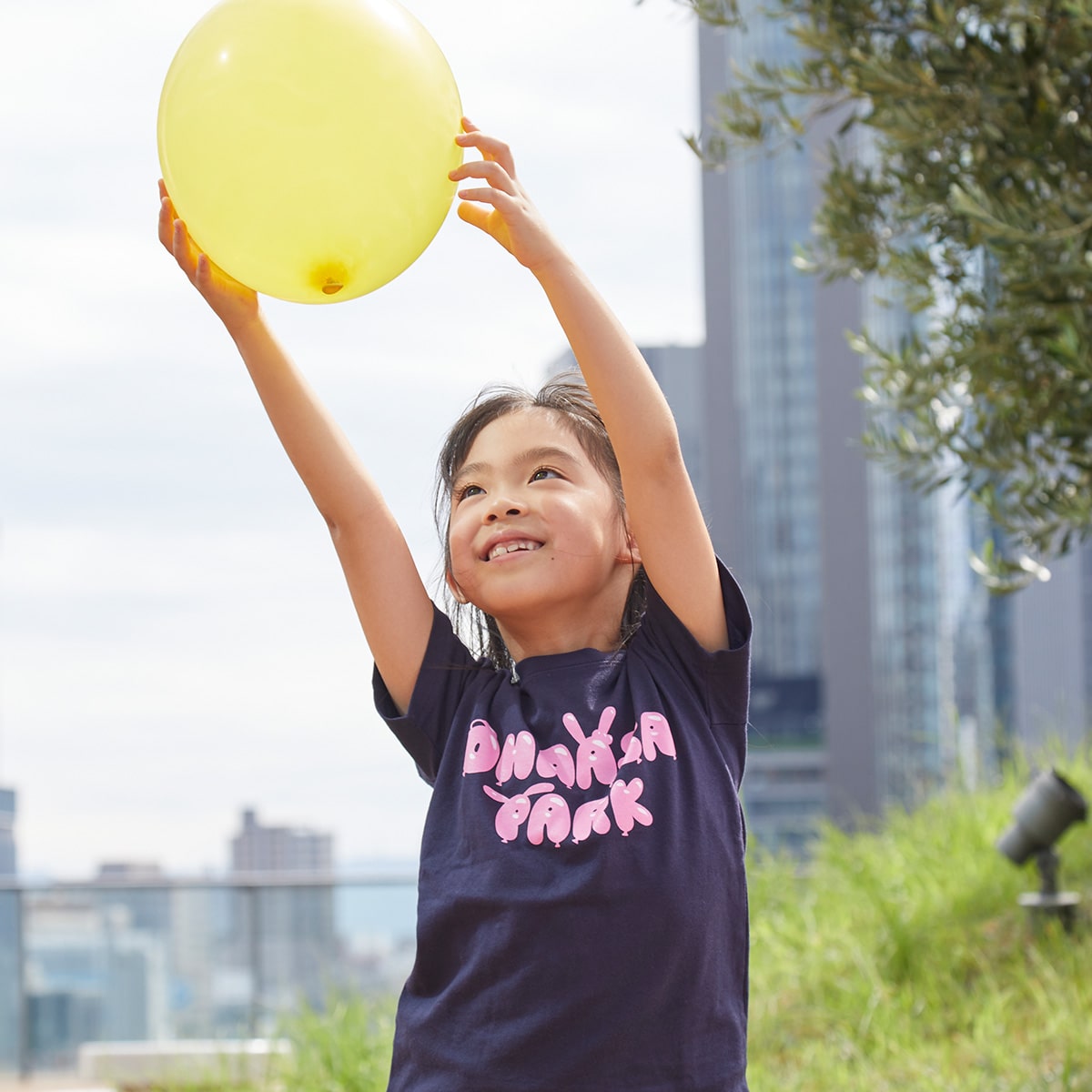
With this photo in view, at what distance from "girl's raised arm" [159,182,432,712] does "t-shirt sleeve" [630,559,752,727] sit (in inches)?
11.0

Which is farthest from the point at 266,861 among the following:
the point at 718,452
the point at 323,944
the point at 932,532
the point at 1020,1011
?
the point at 718,452

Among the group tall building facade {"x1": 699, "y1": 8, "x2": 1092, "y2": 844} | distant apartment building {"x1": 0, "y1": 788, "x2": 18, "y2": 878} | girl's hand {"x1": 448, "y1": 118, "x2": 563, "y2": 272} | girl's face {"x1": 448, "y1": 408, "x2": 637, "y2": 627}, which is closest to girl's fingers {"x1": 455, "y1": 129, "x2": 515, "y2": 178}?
girl's hand {"x1": 448, "y1": 118, "x2": 563, "y2": 272}

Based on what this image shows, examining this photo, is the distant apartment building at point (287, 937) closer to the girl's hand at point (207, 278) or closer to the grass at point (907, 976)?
the grass at point (907, 976)

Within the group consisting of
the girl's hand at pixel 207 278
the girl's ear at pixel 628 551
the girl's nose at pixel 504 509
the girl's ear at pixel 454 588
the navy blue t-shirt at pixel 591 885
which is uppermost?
the girl's hand at pixel 207 278

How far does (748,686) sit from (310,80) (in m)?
0.82

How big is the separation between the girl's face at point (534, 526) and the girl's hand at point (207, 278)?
32 cm

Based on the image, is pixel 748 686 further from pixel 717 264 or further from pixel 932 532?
pixel 717 264

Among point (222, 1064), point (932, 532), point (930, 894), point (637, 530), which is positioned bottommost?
point (222, 1064)

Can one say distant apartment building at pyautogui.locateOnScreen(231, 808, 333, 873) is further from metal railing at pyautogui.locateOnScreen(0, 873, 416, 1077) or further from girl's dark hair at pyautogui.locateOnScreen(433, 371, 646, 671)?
girl's dark hair at pyautogui.locateOnScreen(433, 371, 646, 671)

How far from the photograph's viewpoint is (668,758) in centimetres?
153

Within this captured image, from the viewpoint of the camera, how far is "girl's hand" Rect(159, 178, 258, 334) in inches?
66.2

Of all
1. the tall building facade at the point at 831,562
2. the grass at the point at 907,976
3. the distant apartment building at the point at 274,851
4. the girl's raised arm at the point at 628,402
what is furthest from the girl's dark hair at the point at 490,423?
the tall building facade at the point at 831,562

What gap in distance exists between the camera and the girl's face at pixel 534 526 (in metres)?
1.62

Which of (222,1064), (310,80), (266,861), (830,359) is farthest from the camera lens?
(830,359)
